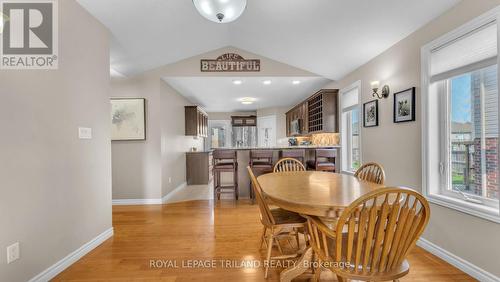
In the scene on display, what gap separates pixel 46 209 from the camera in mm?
1828

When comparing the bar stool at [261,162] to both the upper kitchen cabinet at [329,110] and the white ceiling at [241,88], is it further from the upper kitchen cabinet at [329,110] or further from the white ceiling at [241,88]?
the white ceiling at [241,88]

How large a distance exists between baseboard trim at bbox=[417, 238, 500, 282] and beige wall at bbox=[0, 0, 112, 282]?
12.1 feet

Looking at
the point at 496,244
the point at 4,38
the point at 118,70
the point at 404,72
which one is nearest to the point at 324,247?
the point at 496,244

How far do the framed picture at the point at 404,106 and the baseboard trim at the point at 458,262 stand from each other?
4.59 ft

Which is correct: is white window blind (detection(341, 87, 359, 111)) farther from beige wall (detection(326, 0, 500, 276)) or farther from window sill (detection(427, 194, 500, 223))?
window sill (detection(427, 194, 500, 223))

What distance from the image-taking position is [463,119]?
2.04 m

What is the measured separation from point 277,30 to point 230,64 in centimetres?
122

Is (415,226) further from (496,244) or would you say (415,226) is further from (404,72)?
(404,72)

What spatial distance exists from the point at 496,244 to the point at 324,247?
155 cm

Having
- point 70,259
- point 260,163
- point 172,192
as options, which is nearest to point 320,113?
point 260,163

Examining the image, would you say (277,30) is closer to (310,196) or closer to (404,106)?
(404,106)

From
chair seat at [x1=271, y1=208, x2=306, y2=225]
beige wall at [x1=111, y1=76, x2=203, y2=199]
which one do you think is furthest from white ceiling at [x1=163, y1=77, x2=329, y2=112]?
chair seat at [x1=271, y1=208, x2=306, y2=225]

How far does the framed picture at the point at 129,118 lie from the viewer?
3.98 m

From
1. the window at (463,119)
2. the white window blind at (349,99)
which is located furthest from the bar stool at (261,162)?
the window at (463,119)
